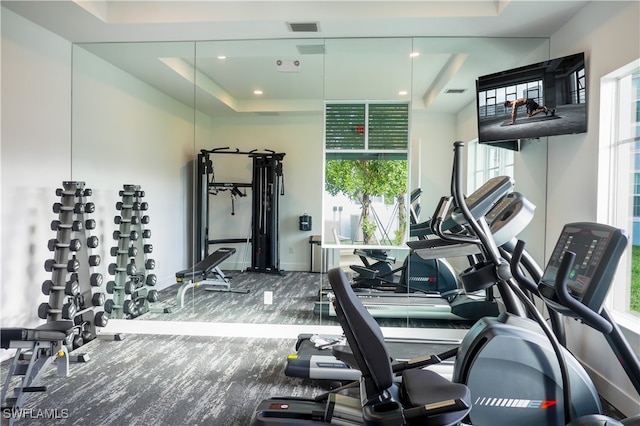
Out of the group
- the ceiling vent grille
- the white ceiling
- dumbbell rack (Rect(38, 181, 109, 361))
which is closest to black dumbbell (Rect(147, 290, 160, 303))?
dumbbell rack (Rect(38, 181, 109, 361))

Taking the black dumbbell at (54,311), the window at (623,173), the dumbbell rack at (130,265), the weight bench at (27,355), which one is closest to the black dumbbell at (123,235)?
the dumbbell rack at (130,265)

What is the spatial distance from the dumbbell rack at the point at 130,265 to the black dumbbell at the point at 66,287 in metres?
0.63

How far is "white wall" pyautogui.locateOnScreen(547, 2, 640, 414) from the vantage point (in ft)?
8.21

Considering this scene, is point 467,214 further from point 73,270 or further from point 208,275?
point 208,275

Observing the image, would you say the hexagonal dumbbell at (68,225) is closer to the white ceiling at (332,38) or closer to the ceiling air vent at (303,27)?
the white ceiling at (332,38)

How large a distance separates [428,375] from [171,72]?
4039mm

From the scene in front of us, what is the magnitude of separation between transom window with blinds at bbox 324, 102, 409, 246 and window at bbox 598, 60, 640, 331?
1620 millimetres

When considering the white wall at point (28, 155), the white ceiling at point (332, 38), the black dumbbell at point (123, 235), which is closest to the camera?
the white wall at point (28, 155)

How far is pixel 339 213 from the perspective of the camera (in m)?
3.96

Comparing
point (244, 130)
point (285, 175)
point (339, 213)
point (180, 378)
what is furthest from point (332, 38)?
point (180, 378)

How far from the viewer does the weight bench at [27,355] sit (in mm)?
2271

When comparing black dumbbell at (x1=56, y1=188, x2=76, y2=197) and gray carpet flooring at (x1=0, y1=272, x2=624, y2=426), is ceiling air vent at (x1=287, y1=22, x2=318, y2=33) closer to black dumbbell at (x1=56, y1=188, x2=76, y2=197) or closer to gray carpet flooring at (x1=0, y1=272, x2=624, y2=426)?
black dumbbell at (x1=56, y1=188, x2=76, y2=197)

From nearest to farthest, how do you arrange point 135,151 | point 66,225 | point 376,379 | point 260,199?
point 376,379 → point 66,225 → point 135,151 → point 260,199

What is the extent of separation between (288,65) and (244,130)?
5.33ft
